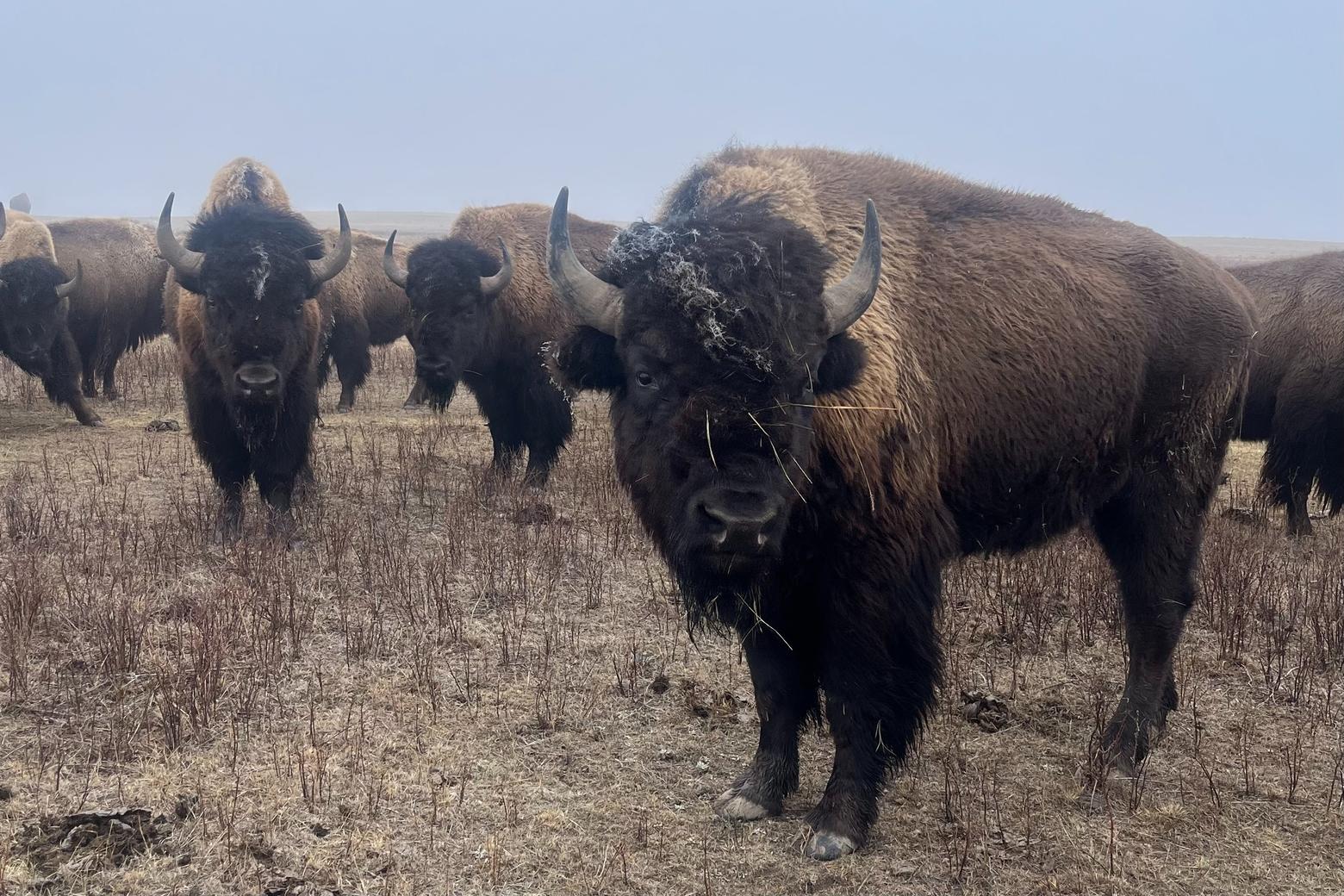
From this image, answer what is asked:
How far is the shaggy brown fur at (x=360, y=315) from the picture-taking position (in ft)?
47.9

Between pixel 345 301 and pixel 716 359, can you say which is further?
pixel 345 301

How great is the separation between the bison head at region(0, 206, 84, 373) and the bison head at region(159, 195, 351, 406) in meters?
6.00

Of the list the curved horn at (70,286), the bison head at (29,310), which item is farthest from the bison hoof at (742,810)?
the curved horn at (70,286)

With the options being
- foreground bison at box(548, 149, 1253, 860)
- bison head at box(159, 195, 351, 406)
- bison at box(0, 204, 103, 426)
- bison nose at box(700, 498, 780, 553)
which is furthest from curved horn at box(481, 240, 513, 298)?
bison nose at box(700, 498, 780, 553)

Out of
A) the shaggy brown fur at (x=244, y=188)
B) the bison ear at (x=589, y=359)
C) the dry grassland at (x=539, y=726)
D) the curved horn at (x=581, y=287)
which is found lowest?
the dry grassland at (x=539, y=726)

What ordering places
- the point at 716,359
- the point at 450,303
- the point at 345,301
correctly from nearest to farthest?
the point at 716,359, the point at 450,303, the point at 345,301

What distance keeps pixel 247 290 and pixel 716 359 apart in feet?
16.5

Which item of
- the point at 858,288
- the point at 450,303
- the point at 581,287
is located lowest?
the point at 450,303

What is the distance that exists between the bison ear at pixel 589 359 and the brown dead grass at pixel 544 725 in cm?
166

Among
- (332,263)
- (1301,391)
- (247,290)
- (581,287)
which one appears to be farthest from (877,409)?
(1301,391)

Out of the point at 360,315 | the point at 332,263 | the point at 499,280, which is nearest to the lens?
the point at 332,263

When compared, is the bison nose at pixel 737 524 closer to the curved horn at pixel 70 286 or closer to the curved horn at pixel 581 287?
the curved horn at pixel 581 287

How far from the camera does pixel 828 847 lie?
3670 mm

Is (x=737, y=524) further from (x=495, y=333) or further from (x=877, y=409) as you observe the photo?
(x=495, y=333)
